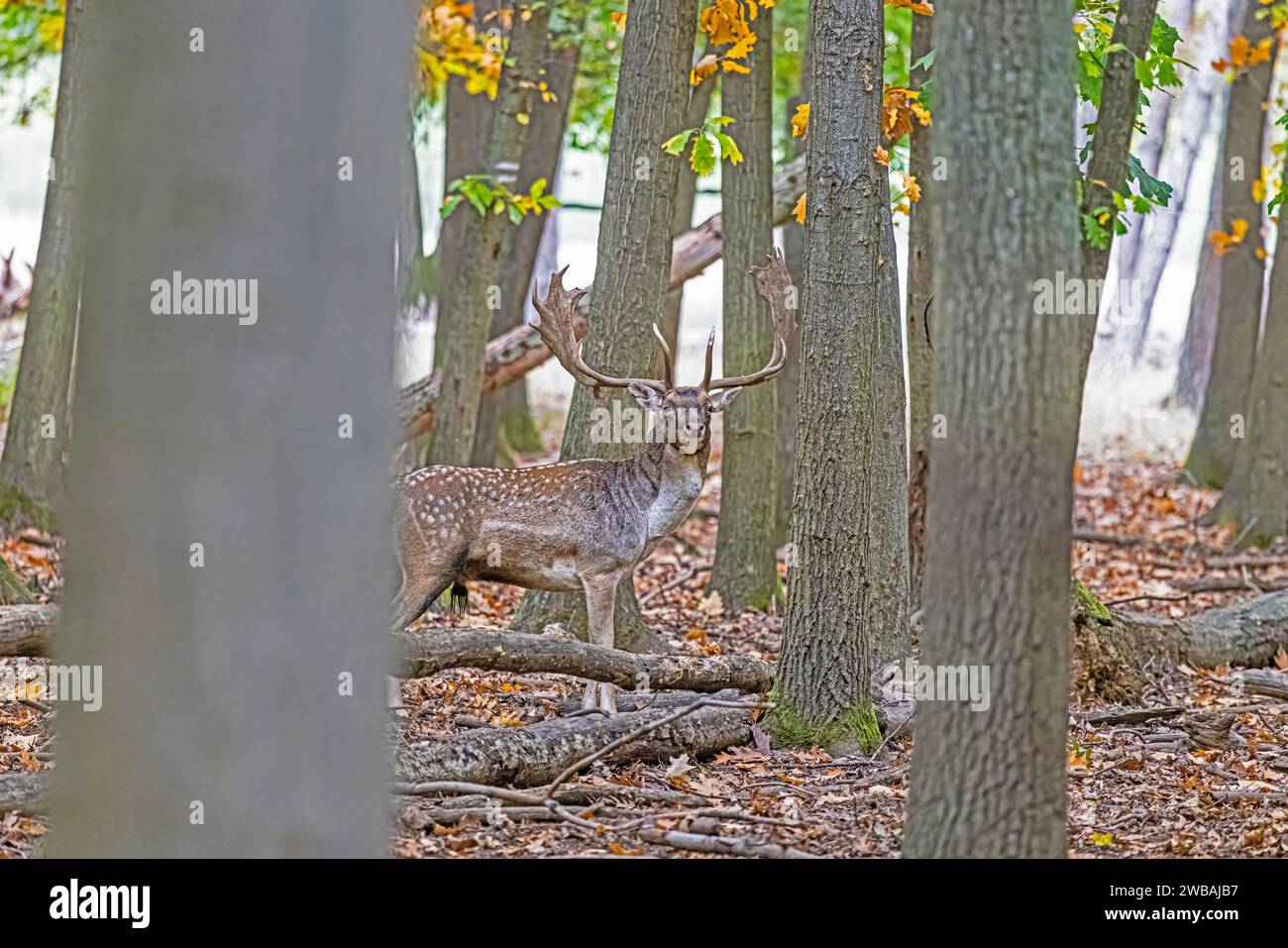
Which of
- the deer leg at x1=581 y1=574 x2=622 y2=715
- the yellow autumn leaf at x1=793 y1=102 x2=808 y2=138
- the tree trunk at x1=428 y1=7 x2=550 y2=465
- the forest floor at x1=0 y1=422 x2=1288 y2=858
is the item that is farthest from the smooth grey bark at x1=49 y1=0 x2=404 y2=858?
the tree trunk at x1=428 y1=7 x2=550 y2=465

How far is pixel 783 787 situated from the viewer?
6816mm

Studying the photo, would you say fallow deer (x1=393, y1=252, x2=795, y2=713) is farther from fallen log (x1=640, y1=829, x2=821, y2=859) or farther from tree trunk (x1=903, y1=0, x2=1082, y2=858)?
tree trunk (x1=903, y1=0, x2=1082, y2=858)

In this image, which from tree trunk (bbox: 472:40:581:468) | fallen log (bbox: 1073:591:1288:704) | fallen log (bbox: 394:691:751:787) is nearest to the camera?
fallen log (bbox: 394:691:751:787)

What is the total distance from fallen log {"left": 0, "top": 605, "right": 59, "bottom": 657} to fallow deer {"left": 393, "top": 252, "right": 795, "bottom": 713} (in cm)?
253

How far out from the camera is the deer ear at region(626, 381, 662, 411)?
9.11 metres

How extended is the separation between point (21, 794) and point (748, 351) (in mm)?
7058

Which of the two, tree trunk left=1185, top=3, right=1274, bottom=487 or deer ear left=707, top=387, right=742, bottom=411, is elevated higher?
tree trunk left=1185, top=3, right=1274, bottom=487

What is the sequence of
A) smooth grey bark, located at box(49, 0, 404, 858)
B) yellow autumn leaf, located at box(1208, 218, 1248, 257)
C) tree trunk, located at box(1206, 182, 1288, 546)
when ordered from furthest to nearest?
1. yellow autumn leaf, located at box(1208, 218, 1248, 257)
2. tree trunk, located at box(1206, 182, 1288, 546)
3. smooth grey bark, located at box(49, 0, 404, 858)

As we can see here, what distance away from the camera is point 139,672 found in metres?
3.30

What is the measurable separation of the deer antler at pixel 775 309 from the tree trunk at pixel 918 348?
1.00m

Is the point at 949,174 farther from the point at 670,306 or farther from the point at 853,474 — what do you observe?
the point at 670,306
